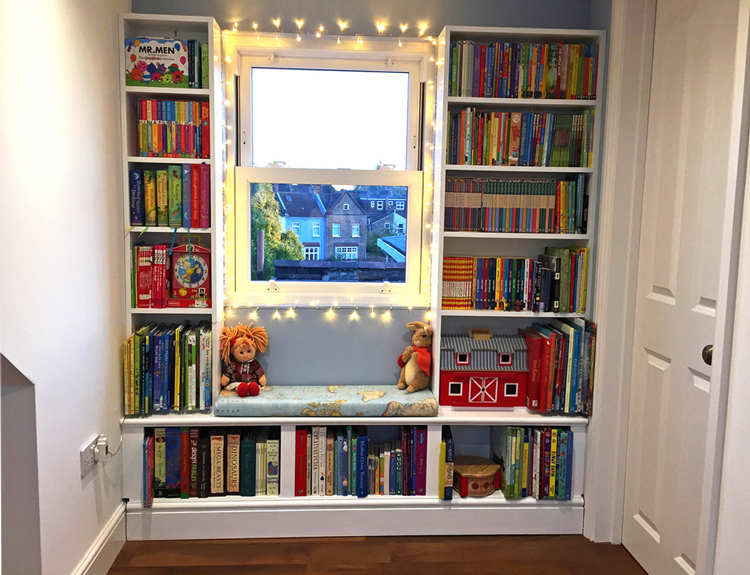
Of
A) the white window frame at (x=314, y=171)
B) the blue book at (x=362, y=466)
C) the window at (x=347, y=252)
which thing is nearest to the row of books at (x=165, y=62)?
the white window frame at (x=314, y=171)

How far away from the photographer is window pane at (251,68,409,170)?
108 inches

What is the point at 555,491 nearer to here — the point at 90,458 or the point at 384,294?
the point at 384,294

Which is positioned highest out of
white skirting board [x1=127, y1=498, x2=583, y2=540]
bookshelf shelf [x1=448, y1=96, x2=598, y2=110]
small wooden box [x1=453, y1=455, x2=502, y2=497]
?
bookshelf shelf [x1=448, y1=96, x2=598, y2=110]

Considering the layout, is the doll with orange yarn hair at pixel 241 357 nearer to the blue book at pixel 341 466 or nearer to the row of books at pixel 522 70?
the blue book at pixel 341 466

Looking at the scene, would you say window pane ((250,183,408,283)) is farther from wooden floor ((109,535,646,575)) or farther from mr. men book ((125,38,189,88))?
wooden floor ((109,535,646,575))

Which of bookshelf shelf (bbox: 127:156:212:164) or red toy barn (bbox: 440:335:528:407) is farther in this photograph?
red toy barn (bbox: 440:335:528:407)

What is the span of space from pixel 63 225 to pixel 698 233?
2039mm

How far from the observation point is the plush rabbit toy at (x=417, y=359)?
2625 mm

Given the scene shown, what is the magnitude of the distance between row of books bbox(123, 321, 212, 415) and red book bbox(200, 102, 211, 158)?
742mm

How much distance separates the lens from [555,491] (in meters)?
2.57

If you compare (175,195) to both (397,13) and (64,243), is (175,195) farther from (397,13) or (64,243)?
(397,13)

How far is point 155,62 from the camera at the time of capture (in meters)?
2.40

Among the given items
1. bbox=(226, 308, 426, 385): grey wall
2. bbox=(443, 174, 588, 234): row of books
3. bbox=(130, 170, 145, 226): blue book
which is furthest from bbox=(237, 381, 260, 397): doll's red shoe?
bbox=(443, 174, 588, 234): row of books

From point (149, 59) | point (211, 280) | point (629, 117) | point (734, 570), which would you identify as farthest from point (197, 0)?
point (734, 570)
